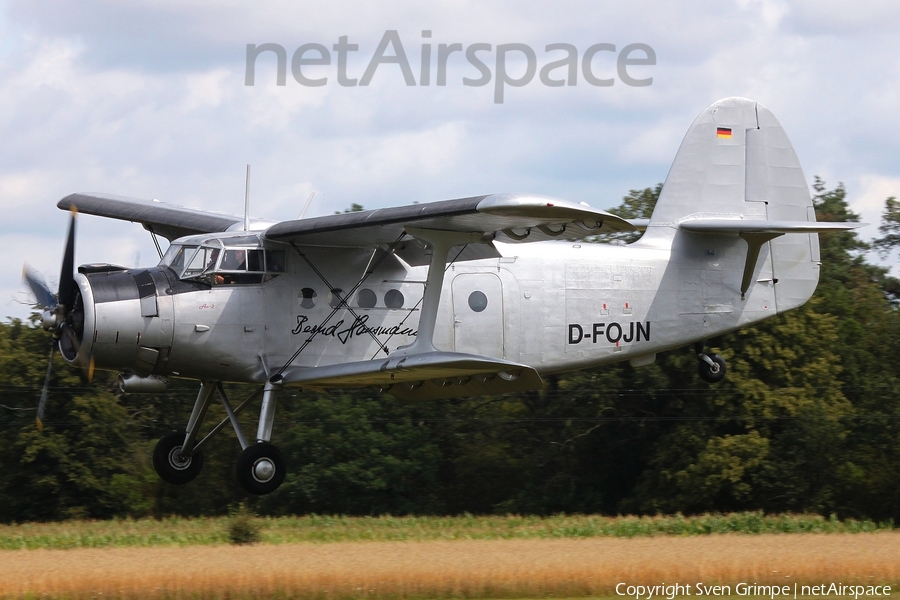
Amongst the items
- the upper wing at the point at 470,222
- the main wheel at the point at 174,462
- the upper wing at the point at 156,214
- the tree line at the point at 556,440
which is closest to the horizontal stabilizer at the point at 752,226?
the upper wing at the point at 470,222

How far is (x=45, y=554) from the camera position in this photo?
2108 cm

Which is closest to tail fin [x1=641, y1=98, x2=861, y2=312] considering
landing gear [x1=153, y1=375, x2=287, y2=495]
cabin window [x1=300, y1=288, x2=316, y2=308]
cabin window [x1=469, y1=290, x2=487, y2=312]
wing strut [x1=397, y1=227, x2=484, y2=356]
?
cabin window [x1=469, y1=290, x2=487, y2=312]

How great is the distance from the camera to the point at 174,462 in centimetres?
1580

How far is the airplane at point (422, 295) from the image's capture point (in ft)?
45.8

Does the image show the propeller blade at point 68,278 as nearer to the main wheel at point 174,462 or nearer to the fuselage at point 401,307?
the fuselage at point 401,307

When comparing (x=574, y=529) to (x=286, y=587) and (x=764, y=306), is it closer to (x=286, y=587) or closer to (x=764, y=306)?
(x=764, y=306)

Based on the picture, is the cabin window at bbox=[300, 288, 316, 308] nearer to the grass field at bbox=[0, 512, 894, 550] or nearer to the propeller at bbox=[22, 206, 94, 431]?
the propeller at bbox=[22, 206, 94, 431]

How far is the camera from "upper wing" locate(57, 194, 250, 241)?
17859mm

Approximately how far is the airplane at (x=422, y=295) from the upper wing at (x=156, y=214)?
4cm

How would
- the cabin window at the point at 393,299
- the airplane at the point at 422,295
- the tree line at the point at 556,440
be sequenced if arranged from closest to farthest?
the airplane at the point at 422,295 → the cabin window at the point at 393,299 → the tree line at the point at 556,440

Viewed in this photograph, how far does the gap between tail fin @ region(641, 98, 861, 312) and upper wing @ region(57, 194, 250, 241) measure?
655 centimetres

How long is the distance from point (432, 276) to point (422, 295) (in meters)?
1.14

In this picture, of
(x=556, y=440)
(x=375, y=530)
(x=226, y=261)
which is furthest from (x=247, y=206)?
(x=556, y=440)

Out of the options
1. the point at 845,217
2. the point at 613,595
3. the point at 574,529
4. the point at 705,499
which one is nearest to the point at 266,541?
the point at 574,529
